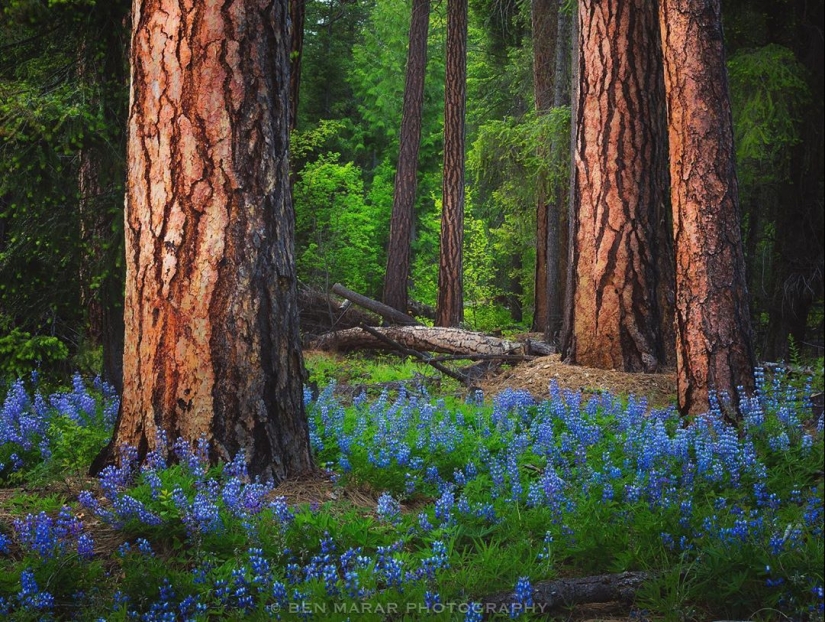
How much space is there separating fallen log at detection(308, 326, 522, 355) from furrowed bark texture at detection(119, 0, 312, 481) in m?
6.89

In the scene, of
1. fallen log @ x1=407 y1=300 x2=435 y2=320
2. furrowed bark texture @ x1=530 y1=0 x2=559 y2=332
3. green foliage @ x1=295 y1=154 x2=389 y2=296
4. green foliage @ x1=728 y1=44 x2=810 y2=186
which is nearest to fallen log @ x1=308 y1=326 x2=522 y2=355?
furrowed bark texture @ x1=530 y1=0 x2=559 y2=332

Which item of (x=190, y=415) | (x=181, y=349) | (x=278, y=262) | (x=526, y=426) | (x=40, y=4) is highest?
(x=40, y=4)

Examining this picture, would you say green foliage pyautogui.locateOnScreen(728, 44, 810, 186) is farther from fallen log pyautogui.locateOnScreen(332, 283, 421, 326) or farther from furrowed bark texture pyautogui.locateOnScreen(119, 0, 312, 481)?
fallen log pyautogui.locateOnScreen(332, 283, 421, 326)

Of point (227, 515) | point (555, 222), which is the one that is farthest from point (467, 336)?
point (227, 515)

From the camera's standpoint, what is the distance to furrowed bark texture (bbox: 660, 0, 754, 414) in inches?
248

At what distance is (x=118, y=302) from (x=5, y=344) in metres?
0.99

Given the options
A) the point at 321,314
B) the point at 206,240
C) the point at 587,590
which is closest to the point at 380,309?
the point at 321,314

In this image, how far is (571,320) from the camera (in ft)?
29.0

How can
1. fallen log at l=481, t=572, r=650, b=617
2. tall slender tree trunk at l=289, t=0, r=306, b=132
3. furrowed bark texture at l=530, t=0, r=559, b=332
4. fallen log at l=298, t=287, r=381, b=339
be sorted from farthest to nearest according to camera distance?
fallen log at l=298, t=287, r=381, b=339 < furrowed bark texture at l=530, t=0, r=559, b=332 < tall slender tree trunk at l=289, t=0, r=306, b=132 < fallen log at l=481, t=572, r=650, b=617

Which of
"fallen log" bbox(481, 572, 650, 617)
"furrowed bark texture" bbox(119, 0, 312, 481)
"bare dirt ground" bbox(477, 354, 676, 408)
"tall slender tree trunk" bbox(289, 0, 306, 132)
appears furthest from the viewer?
"tall slender tree trunk" bbox(289, 0, 306, 132)

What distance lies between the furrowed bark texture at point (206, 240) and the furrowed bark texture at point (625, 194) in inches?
174

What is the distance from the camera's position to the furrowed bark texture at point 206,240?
4828mm

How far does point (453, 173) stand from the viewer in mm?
18781

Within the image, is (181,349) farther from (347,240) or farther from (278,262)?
(347,240)
